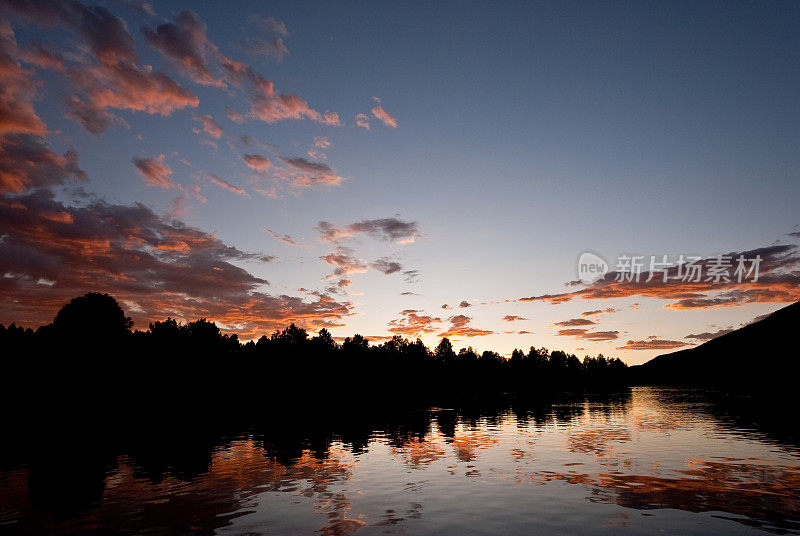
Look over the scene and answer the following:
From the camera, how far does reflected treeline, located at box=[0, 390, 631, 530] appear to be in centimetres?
2708

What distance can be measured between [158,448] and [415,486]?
3217cm

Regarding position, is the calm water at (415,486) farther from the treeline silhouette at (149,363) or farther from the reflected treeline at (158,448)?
the treeline silhouette at (149,363)

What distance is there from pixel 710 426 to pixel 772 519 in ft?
147

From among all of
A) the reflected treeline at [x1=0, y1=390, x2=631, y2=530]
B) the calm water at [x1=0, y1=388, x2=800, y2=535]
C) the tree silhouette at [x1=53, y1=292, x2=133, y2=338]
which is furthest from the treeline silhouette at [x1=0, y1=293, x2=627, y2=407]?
the calm water at [x1=0, y1=388, x2=800, y2=535]

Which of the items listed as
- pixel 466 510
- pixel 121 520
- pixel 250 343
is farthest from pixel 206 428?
pixel 250 343

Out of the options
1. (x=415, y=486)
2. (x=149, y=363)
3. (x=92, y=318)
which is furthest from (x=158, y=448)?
(x=92, y=318)

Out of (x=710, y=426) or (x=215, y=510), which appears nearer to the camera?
(x=215, y=510)

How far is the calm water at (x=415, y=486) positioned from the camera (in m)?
18.5

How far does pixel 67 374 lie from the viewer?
9194cm

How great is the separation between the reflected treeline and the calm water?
9.9 inches

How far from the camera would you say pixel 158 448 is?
4444 cm

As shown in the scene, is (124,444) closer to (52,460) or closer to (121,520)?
(52,460)

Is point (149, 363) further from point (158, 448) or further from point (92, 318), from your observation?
point (158, 448)

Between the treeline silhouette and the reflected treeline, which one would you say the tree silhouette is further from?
the reflected treeline
